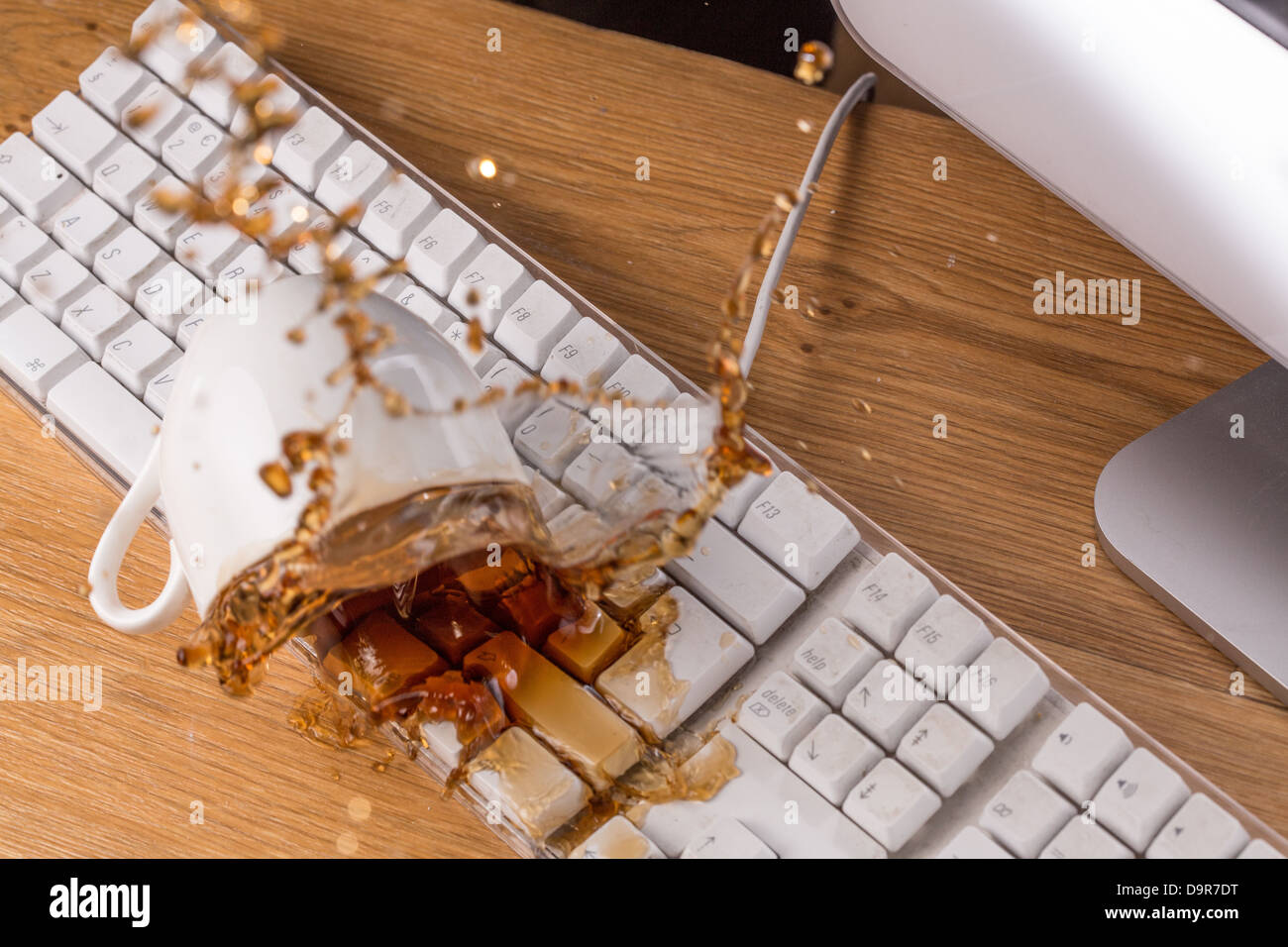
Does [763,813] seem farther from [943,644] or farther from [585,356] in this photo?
[585,356]

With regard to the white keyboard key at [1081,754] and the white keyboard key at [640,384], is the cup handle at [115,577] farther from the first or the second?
the white keyboard key at [1081,754]

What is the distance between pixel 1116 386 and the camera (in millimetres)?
552

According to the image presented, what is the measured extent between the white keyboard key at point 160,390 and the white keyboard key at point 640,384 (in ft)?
A: 0.56

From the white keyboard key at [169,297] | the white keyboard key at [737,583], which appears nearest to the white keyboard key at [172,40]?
the white keyboard key at [169,297]

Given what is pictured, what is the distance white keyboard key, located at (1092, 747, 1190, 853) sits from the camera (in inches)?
16.0

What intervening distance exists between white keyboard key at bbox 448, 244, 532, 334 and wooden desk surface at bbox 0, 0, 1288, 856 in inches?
2.4

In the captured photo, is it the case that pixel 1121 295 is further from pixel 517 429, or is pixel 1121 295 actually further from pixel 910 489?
pixel 517 429

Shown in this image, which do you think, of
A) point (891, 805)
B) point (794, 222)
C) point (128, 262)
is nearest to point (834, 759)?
point (891, 805)

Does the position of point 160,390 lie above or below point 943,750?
above

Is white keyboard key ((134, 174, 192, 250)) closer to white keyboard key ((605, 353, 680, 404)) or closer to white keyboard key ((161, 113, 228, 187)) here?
white keyboard key ((161, 113, 228, 187))

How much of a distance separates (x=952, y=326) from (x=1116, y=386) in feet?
0.25

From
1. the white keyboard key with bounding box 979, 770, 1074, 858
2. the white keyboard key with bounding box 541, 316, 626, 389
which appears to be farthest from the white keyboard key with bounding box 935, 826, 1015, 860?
the white keyboard key with bounding box 541, 316, 626, 389

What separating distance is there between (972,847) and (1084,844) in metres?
0.04

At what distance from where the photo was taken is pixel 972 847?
410 millimetres
